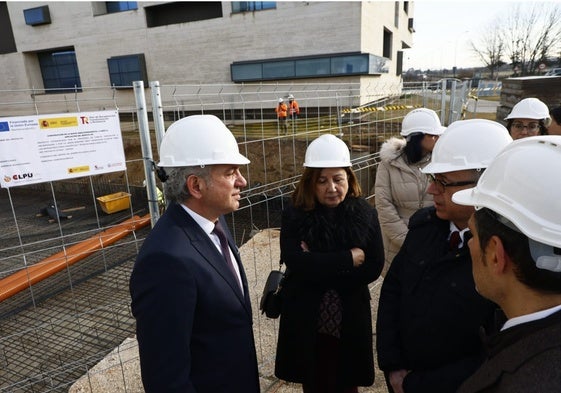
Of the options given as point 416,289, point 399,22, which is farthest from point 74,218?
point 399,22

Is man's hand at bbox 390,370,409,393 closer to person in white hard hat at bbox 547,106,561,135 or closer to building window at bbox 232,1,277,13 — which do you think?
person in white hard hat at bbox 547,106,561,135

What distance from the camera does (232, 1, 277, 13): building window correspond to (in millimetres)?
19656

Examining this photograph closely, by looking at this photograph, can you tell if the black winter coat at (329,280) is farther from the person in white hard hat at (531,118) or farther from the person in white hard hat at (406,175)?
the person in white hard hat at (531,118)

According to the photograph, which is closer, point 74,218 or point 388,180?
point 388,180

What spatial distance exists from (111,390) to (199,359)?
2115 millimetres

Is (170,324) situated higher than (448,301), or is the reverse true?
(170,324)

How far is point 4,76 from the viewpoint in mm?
28969

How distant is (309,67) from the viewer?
18.8 metres

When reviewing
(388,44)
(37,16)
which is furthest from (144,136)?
Answer: (37,16)

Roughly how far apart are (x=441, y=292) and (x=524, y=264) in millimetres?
734

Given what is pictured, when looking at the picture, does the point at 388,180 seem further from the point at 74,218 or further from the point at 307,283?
the point at 74,218

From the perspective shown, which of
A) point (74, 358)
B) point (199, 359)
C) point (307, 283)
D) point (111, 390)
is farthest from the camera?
point (74, 358)

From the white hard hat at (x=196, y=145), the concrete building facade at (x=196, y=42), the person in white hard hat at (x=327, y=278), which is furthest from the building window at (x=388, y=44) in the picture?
the white hard hat at (x=196, y=145)

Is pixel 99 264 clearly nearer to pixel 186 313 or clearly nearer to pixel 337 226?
pixel 337 226
